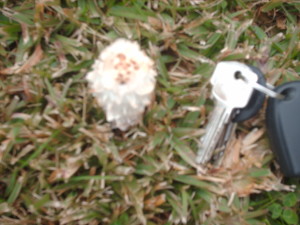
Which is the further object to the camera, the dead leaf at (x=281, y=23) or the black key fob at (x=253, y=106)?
the dead leaf at (x=281, y=23)

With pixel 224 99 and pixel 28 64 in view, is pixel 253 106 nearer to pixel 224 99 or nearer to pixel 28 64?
pixel 224 99

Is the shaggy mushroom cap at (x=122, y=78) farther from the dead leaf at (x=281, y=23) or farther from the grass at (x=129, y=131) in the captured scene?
the dead leaf at (x=281, y=23)

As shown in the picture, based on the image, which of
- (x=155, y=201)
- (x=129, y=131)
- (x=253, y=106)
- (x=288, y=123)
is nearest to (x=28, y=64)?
(x=129, y=131)

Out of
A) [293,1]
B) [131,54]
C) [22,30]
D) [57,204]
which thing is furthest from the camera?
[293,1]

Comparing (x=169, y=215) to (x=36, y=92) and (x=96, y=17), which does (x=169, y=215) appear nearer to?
(x=36, y=92)

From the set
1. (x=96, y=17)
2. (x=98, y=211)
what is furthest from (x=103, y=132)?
(x=96, y=17)

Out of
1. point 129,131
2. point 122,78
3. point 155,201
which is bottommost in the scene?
point 155,201

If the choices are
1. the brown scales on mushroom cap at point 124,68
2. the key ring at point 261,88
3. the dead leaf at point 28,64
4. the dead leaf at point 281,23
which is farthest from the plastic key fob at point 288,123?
the dead leaf at point 28,64
